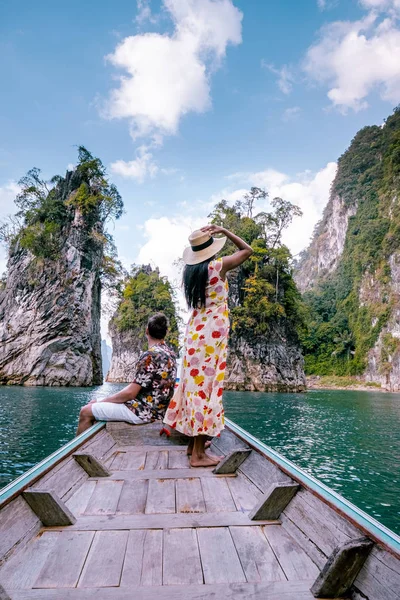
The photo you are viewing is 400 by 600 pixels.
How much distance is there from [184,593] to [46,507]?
2.58ft

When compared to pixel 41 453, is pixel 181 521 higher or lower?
higher

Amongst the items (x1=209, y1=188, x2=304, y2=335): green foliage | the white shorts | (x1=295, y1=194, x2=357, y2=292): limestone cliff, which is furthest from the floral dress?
(x1=295, y1=194, x2=357, y2=292): limestone cliff

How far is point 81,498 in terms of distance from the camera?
2084mm

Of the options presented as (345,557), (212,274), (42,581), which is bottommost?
(42,581)

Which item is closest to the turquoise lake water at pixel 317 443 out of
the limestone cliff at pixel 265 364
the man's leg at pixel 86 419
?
the man's leg at pixel 86 419

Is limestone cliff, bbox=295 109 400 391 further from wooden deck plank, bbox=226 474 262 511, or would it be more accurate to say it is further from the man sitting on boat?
wooden deck plank, bbox=226 474 262 511

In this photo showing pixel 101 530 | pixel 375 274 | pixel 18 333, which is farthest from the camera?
pixel 375 274

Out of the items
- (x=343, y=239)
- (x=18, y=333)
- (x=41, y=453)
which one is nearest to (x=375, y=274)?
(x=343, y=239)

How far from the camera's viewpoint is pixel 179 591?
1.22 m

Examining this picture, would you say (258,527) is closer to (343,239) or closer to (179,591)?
(179,591)

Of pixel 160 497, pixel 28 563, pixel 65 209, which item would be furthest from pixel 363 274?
pixel 28 563

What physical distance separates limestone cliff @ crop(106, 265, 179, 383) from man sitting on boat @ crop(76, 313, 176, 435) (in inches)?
1331

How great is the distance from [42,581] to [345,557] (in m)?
1.00

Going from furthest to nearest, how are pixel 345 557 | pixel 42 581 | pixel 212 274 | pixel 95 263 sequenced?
1. pixel 95 263
2. pixel 212 274
3. pixel 42 581
4. pixel 345 557
